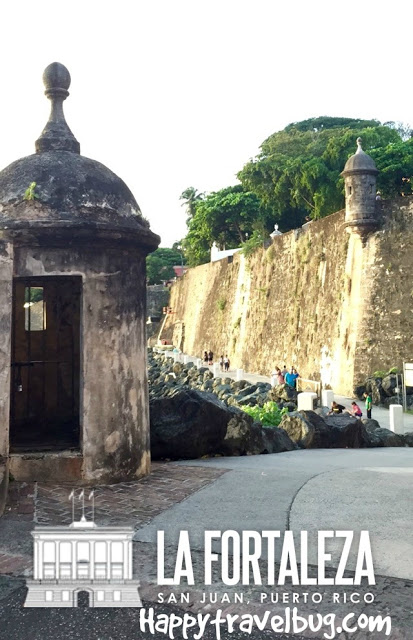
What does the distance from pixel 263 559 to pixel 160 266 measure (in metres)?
64.6

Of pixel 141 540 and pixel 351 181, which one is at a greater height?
pixel 351 181

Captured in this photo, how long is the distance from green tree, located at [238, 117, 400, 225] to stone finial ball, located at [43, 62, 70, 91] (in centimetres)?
2111

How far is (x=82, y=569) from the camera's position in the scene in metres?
3.46

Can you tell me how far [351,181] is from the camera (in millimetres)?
19672

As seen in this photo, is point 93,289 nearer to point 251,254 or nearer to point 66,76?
point 66,76

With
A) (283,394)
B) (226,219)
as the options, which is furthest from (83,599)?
(226,219)

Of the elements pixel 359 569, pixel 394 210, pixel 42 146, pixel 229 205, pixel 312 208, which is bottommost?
pixel 359 569

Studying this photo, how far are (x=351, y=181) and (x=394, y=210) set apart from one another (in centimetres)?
172

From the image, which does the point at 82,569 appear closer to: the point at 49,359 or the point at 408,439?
the point at 49,359

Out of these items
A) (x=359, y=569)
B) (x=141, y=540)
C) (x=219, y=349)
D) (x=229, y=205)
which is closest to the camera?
(x=359, y=569)

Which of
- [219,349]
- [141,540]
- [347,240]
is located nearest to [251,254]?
[219,349]

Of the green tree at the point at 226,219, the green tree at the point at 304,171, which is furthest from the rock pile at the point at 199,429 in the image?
the green tree at the point at 226,219

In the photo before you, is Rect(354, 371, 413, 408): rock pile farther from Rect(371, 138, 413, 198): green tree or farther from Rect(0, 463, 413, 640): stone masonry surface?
Rect(0, 463, 413, 640): stone masonry surface

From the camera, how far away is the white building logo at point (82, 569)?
3.21 meters
